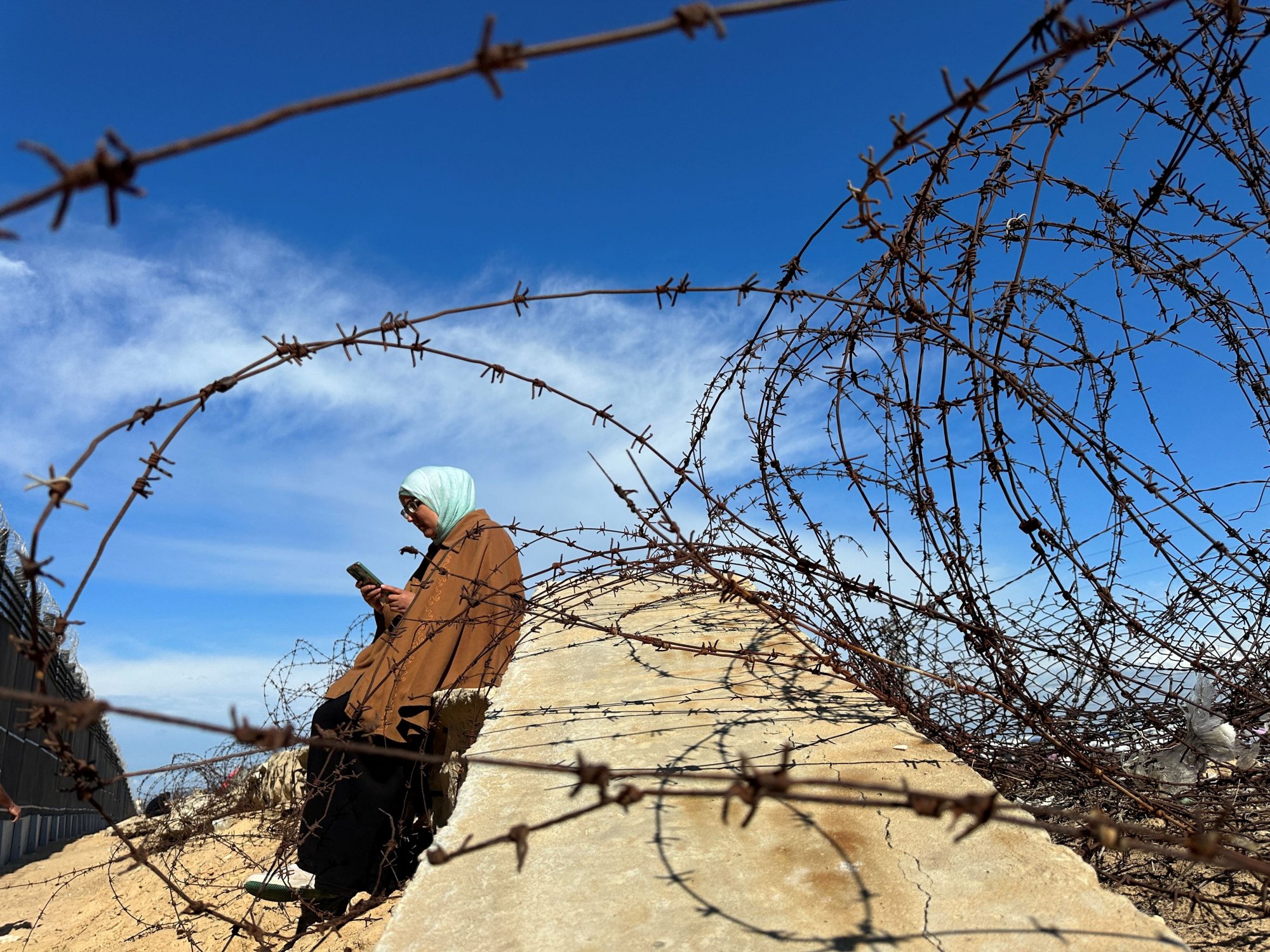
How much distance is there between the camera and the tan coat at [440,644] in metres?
3.38

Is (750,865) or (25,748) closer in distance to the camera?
(750,865)

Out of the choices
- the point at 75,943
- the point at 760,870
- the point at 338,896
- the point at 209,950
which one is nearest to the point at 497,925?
the point at 760,870

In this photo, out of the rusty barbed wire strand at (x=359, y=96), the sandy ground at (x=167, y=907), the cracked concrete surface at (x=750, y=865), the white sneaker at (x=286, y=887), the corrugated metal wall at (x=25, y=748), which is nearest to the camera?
the rusty barbed wire strand at (x=359, y=96)

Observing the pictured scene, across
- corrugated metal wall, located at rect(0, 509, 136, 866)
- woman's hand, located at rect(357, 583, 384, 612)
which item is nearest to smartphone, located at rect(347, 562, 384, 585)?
woman's hand, located at rect(357, 583, 384, 612)

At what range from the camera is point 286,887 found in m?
3.47

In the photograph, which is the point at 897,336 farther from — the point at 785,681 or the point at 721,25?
the point at 721,25

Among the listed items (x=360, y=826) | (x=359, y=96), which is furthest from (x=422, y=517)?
(x=359, y=96)

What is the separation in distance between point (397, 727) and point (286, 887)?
824 mm

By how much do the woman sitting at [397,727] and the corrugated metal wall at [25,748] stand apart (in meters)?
2.46

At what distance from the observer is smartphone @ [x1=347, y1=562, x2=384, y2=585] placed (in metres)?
4.04

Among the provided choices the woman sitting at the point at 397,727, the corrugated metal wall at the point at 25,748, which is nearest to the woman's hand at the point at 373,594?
the woman sitting at the point at 397,727

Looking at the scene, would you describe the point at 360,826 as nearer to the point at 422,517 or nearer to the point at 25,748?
the point at 422,517

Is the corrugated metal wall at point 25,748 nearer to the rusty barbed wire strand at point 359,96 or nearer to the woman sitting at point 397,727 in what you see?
the woman sitting at point 397,727

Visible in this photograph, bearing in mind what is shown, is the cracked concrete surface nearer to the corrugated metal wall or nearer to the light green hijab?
the light green hijab
